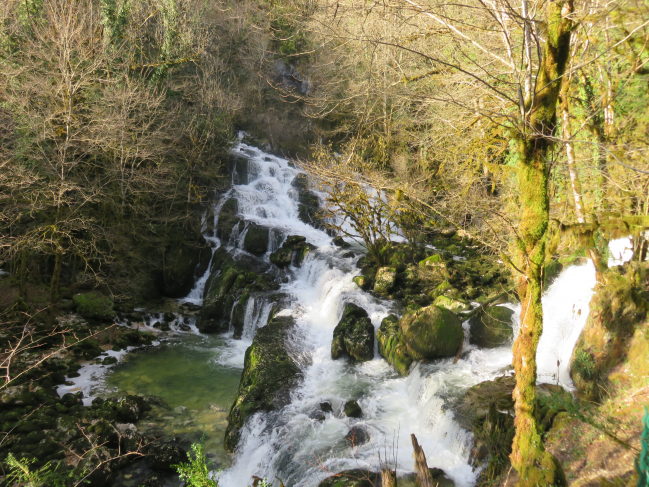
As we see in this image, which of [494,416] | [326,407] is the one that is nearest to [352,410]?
[326,407]

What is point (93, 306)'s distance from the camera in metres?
11.5

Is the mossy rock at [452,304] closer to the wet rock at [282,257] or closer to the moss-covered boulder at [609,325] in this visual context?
the moss-covered boulder at [609,325]

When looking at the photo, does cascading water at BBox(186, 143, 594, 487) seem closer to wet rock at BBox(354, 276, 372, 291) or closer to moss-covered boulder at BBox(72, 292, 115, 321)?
wet rock at BBox(354, 276, 372, 291)

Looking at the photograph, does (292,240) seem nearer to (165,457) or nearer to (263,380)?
(263,380)

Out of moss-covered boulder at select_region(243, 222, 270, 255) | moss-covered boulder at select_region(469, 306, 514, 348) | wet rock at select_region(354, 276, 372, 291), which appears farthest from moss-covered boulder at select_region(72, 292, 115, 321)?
moss-covered boulder at select_region(469, 306, 514, 348)

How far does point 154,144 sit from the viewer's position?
1143cm

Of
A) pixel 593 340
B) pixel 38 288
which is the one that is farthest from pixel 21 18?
pixel 593 340

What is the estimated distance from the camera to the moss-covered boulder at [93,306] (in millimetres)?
11367

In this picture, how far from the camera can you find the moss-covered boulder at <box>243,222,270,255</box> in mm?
15812

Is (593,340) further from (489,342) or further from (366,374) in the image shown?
(366,374)

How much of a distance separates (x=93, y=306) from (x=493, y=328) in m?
11.9

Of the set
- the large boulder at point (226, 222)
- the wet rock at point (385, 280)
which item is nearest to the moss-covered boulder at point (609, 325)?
the wet rock at point (385, 280)

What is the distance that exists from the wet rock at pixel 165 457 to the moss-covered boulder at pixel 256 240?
32.7 ft

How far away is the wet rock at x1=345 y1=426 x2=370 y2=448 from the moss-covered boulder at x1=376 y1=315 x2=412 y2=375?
2231 millimetres
